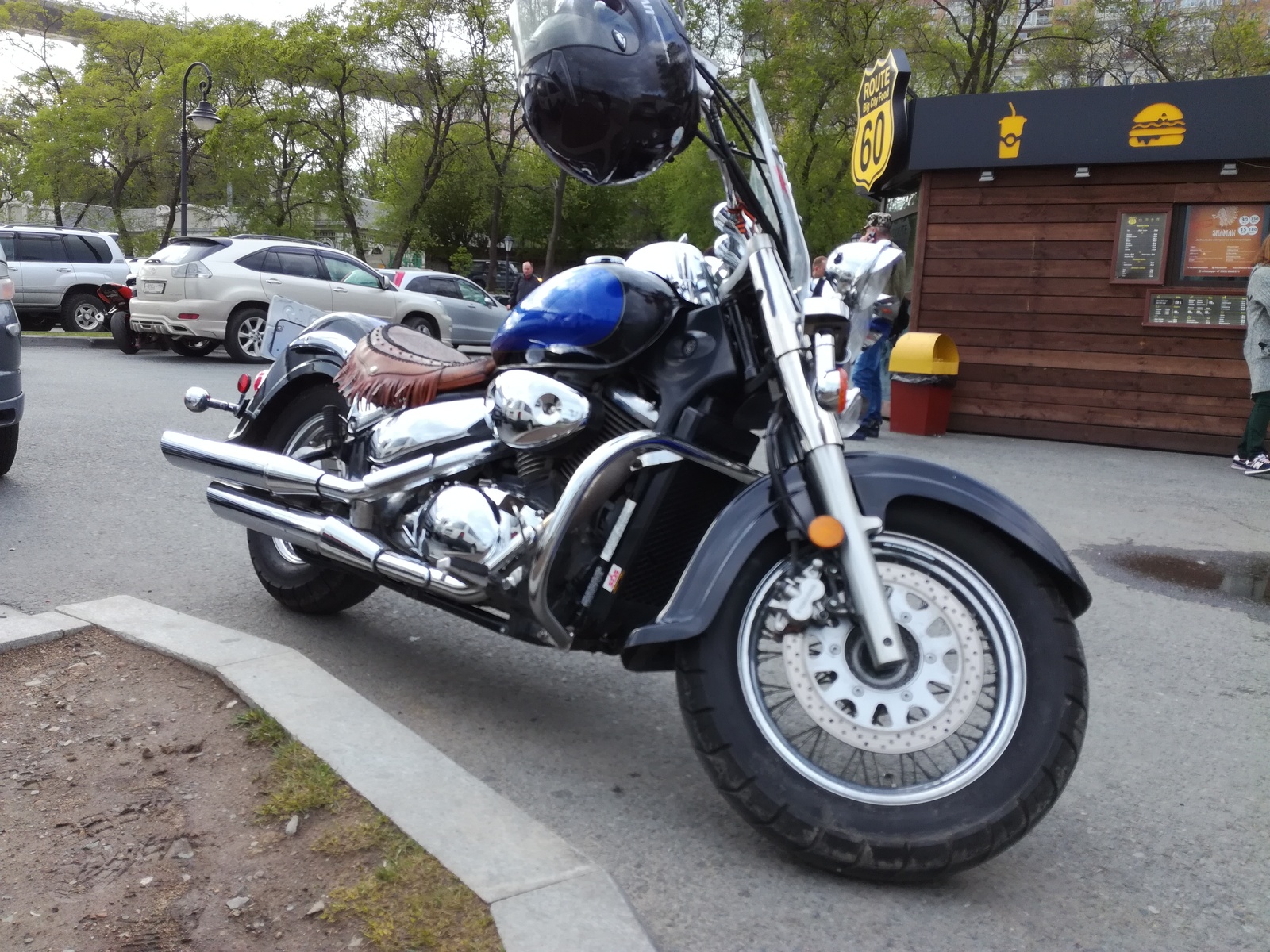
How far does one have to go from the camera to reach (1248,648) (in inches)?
179

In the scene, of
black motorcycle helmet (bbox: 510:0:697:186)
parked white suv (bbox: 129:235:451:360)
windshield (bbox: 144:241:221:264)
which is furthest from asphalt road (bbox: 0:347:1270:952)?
windshield (bbox: 144:241:221:264)

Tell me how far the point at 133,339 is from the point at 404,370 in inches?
563

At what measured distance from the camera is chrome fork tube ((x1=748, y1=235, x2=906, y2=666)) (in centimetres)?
247

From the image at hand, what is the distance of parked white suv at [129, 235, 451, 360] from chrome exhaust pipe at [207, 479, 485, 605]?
37.0 feet

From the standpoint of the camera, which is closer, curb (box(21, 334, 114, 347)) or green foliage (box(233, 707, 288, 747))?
green foliage (box(233, 707, 288, 747))

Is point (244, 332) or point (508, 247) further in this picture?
point (508, 247)

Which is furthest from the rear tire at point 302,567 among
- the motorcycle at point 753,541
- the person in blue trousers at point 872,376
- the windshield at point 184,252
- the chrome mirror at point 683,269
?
the windshield at point 184,252

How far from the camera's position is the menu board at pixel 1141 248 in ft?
33.9

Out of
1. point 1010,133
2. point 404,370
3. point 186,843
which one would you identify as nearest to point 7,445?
point 404,370

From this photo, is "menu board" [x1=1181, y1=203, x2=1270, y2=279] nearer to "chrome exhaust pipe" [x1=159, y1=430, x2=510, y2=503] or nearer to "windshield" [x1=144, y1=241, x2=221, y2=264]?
"chrome exhaust pipe" [x1=159, y1=430, x2=510, y2=503]

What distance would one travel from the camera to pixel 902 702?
8.27ft

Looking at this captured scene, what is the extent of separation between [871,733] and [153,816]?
163cm

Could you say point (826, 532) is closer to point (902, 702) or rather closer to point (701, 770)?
point (902, 702)

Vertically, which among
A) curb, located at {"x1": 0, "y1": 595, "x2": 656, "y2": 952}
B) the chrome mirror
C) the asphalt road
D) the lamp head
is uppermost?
the lamp head
